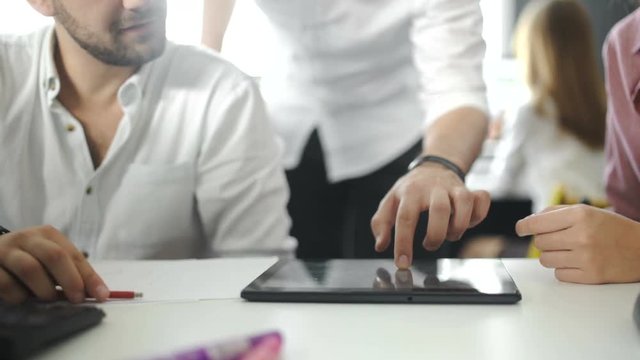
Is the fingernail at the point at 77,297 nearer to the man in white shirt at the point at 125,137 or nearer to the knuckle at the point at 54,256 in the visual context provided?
the knuckle at the point at 54,256

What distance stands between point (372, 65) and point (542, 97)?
0.27m

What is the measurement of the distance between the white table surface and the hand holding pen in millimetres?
34

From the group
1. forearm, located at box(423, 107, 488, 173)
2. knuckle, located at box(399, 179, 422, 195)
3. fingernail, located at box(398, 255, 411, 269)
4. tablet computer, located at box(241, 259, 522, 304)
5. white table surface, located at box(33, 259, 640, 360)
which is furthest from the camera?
forearm, located at box(423, 107, 488, 173)

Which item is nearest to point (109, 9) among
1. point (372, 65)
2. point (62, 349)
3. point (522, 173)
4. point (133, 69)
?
point (133, 69)

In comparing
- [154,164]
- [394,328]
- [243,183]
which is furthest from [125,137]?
[394,328]

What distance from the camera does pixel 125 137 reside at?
0.83 meters

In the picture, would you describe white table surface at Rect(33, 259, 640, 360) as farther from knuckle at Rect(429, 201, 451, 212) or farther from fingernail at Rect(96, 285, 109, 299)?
knuckle at Rect(429, 201, 451, 212)

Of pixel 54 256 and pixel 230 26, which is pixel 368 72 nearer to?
pixel 230 26

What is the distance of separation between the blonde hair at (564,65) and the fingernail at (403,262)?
1.33 ft

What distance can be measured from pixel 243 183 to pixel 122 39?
23 cm

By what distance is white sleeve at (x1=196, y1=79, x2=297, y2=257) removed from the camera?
86 centimetres

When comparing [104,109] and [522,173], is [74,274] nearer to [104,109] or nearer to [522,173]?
[104,109]

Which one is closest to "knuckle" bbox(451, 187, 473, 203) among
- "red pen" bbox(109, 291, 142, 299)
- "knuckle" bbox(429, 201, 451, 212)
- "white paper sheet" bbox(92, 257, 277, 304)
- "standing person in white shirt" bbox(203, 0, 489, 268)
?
"knuckle" bbox(429, 201, 451, 212)

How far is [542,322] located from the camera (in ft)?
1.56
